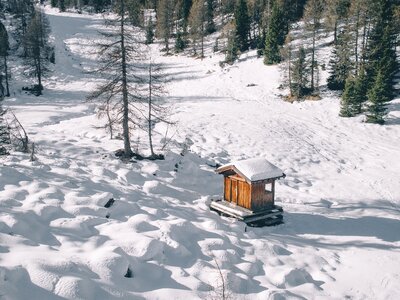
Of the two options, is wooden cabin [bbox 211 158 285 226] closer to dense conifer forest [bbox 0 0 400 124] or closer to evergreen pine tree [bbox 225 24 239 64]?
dense conifer forest [bbox 0 0 400 124]

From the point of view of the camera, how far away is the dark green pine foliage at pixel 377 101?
3353cm

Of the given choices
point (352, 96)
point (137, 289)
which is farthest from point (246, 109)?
point (137, 289)

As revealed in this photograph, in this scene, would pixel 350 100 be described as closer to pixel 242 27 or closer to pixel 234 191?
pixel 234 191

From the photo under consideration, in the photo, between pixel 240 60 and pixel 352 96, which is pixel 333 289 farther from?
pixel 240 60

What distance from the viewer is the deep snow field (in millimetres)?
11391

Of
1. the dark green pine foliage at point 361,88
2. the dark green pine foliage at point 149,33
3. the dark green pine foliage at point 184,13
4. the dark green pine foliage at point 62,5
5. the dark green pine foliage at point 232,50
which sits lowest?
the dark green pine foliage at point 361,88

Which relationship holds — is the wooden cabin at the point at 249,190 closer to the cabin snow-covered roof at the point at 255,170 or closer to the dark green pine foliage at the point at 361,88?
the cabin snow-covered roof at the point at 255,170

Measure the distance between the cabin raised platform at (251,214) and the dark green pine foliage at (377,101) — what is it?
788 inches

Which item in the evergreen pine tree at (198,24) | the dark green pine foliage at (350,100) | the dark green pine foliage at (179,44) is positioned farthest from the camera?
the dark green pine foliage at (179,44)

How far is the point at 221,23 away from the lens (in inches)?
3031

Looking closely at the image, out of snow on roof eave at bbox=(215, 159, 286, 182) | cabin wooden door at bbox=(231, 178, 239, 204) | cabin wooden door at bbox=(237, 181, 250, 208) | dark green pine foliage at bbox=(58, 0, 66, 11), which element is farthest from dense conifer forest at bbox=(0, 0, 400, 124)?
dark green pine foliage at bbox=(58, 0, 66, 11)

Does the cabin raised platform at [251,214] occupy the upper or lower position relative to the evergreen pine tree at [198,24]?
lower

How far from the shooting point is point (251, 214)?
17.8 metres

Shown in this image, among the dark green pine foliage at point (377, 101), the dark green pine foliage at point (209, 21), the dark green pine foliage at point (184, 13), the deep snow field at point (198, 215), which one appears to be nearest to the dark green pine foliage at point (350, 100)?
the deep snow field at point (198, 215)
